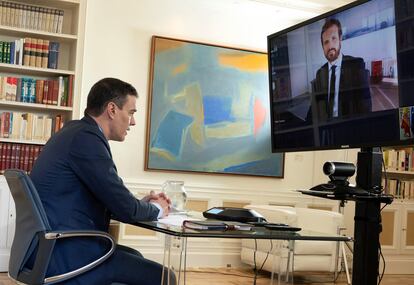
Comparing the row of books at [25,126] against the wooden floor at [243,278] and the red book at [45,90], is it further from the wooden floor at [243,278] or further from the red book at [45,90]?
the wooden floor at [243,278]

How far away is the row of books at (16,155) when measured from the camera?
5.04 meters

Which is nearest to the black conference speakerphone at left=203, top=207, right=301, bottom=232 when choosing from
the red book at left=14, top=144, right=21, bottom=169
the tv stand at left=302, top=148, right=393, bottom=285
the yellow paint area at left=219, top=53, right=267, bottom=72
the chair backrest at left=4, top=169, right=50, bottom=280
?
the tv stand at left=302, top=148, right=393, bottom=285

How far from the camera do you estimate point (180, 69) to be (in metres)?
5.86

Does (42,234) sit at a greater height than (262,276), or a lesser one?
greater

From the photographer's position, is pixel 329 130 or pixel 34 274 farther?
pixel 329 130

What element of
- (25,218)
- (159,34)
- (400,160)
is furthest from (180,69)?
(25,218)

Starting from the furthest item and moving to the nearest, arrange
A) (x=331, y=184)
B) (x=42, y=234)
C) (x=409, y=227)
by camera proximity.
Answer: (x=409, y=227)
(x=331, y=184)
(x=42, y=234)

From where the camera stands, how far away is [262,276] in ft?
18.2

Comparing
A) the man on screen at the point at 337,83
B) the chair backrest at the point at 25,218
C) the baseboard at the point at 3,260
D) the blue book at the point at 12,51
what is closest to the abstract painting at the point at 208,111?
the blue book at the point at 12,51

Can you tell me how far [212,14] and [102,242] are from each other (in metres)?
4.14

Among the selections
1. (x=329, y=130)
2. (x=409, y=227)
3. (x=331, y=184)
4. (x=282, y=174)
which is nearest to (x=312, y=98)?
(x=329, y=130)

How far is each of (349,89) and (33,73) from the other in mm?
3523

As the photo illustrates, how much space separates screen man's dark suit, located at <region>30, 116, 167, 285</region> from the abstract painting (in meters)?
3.41

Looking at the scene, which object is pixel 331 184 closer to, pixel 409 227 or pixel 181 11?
pixel 181 11
